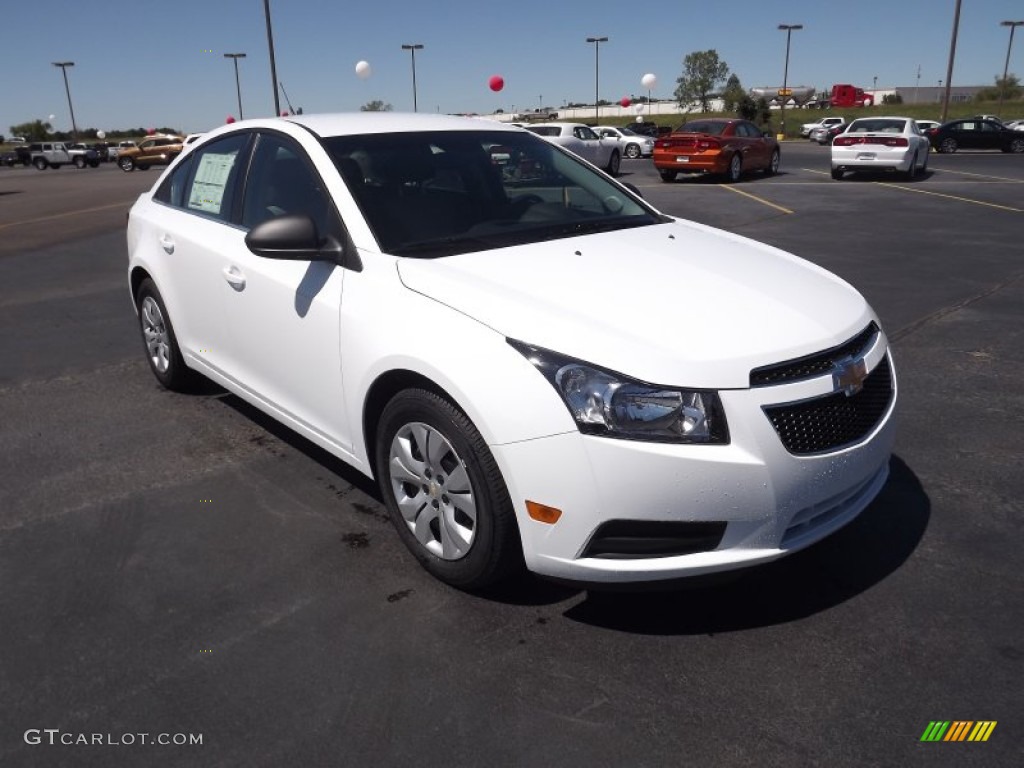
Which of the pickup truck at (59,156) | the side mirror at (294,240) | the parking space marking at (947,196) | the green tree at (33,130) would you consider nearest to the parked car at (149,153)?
the pickup truck at (59,156)

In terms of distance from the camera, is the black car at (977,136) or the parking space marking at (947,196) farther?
the black car at (977,136)

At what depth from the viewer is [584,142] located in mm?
23266

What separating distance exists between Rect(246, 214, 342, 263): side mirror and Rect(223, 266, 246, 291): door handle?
22.3 inches

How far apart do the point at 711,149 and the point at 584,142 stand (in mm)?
4243

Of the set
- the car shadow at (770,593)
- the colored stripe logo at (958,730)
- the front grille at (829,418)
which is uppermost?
the front grille at (829,418)

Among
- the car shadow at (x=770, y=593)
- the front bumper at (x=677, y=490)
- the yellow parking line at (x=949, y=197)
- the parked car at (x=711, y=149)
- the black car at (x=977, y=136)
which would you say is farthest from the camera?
the black car at (x=977, y=136)

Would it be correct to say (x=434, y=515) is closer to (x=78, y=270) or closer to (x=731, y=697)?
(x=731, y=697)

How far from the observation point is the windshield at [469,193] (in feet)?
11.3

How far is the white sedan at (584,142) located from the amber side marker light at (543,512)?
20828 millimetres

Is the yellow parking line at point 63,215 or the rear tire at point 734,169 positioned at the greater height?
the rear tire at point 734,169

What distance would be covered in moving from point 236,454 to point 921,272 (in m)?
7.45

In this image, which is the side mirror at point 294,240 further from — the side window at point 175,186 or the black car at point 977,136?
the black car at point 977,136

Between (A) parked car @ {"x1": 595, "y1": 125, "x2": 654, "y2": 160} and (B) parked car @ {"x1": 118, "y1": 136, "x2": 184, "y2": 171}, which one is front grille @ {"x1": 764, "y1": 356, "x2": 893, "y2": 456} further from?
(B) parked car @ {"x1": 118, "y1": 136, "x2": 184, "y2": 171}

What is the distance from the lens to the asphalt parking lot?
238 cm
